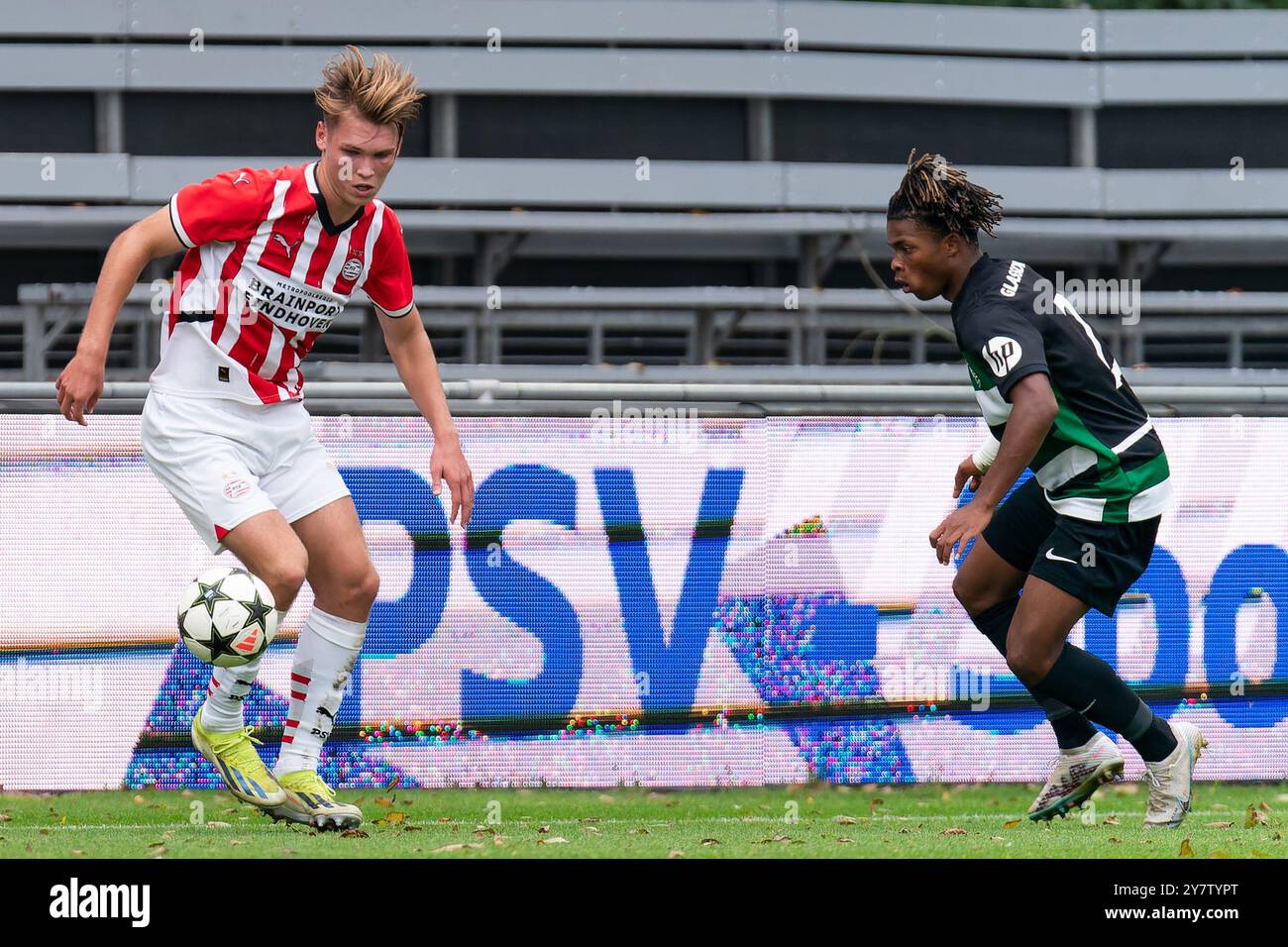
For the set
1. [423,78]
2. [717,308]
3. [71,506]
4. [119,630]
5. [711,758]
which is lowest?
[711,758]

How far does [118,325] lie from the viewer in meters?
11.3

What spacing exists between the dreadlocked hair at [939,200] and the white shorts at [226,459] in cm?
199

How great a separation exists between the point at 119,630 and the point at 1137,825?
144 inches

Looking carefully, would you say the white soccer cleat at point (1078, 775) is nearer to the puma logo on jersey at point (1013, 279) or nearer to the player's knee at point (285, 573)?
the puma logo on jersey at point (1013, 279)

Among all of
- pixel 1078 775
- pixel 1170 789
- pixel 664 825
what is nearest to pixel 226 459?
pixel 664 825

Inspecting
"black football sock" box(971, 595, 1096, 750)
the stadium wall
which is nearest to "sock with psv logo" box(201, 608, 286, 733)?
the stadium wall

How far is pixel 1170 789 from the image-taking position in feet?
16.4

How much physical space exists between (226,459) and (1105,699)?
2780 millimetres

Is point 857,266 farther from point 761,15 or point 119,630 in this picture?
point 119,630

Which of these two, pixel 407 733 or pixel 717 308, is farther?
pixel 717 308

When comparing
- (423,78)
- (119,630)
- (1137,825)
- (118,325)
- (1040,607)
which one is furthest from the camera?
(423,78)

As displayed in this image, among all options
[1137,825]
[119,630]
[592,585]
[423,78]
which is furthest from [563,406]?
[423,78]

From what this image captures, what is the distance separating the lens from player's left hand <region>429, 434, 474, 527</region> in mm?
Answer: 5059
